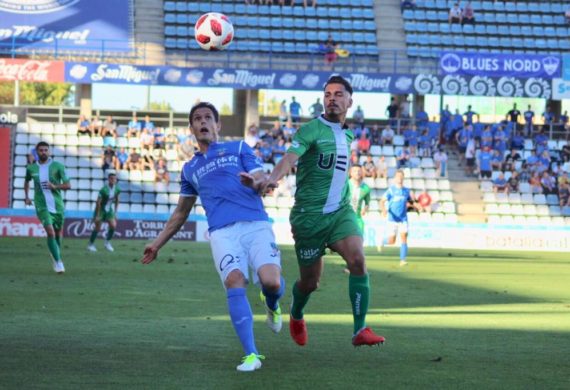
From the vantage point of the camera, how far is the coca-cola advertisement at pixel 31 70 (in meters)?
43.2

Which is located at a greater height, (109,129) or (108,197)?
(109,129)

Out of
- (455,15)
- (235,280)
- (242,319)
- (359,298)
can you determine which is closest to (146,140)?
(455,15)

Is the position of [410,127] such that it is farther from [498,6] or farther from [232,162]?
[232,162]

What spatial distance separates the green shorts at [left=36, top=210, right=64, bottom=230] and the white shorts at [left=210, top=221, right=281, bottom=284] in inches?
479

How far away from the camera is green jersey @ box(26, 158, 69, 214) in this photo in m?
21.3

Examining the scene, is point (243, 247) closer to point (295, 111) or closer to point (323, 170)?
point (323, 170)

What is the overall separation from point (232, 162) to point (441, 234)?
31.4 meters

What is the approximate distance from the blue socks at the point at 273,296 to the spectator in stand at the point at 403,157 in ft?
113

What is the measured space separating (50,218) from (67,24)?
2640 cm

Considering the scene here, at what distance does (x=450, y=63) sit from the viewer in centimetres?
4491

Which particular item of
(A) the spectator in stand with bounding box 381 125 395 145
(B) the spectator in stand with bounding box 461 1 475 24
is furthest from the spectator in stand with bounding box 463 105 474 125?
(B) the spectator in stand with bounding box 461 1 475 24

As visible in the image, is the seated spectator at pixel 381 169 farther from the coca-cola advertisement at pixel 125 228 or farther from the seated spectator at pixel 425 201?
the coca-cola advertisement at pixel 125 228

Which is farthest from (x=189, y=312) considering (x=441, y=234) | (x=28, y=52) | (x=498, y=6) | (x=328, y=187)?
(x=498, y=6)

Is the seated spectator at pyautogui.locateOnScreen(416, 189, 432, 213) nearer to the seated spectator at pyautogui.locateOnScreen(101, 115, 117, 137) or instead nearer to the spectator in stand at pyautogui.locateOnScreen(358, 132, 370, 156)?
the spectator in stand at pyautogui.locateOnScreen(358, 132, 370, 156)
